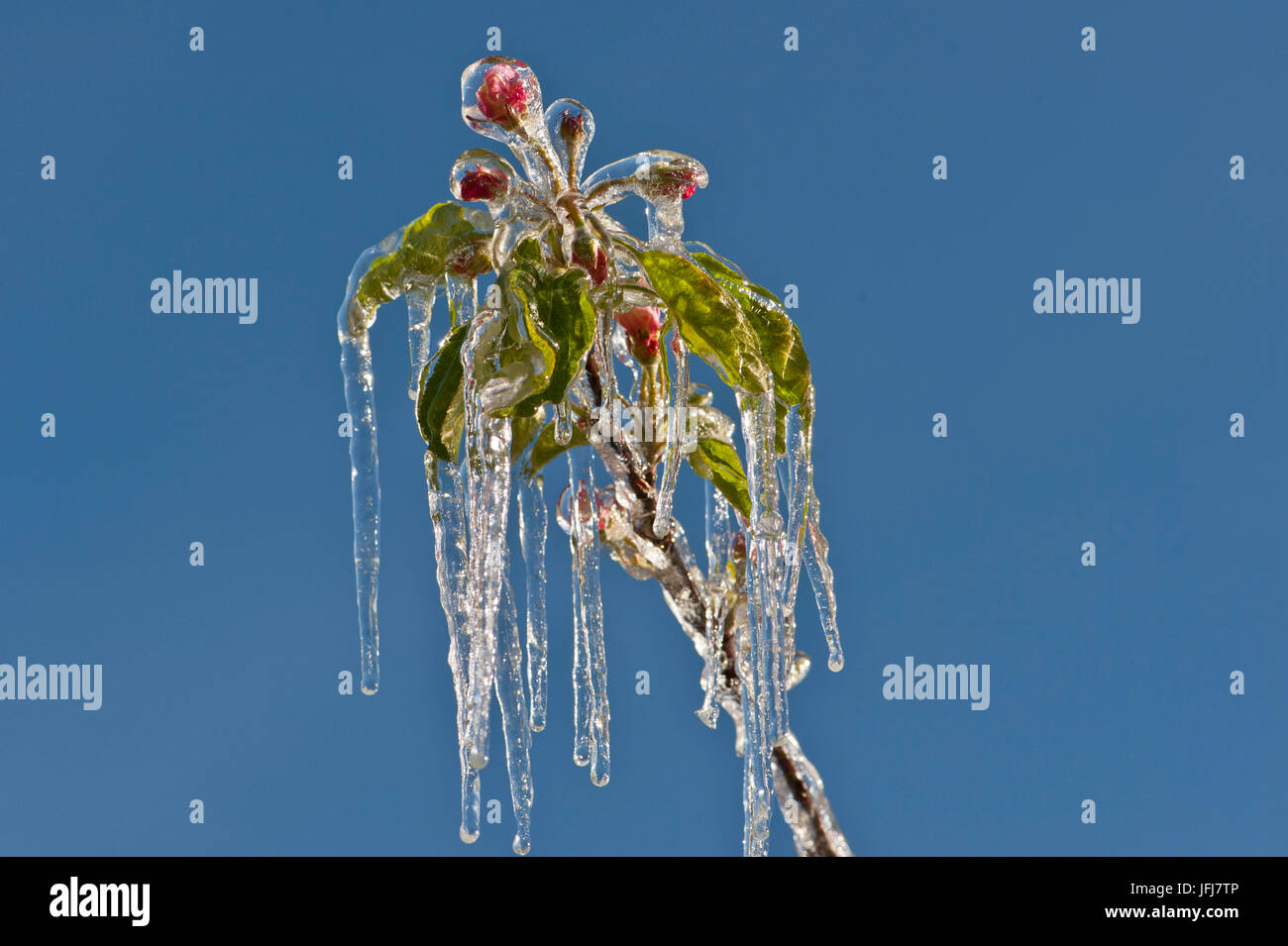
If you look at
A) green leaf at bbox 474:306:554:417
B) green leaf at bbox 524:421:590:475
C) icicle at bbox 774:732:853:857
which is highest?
green leaf at bbox 474:306:554:417

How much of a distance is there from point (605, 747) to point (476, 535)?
45cm

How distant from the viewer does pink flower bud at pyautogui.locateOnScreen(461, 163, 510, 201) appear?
45.2 inches

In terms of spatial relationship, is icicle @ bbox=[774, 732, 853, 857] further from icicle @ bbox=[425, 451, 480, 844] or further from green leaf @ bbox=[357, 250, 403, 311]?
green leaf @ bbox=[357, 250, 403, 311]

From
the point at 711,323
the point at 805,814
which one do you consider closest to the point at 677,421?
the point at 711,323

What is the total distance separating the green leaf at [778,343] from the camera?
1.19 metres

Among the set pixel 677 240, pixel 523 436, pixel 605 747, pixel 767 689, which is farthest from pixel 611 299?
pixel 605 747

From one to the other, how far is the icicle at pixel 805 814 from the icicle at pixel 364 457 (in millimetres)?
541

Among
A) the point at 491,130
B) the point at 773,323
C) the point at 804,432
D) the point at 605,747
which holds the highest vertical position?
the point at 491,130

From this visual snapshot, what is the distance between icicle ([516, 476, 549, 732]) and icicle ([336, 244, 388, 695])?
0.79 ft

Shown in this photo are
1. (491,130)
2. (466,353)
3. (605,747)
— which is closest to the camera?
(466,353)

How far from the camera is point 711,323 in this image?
3.75ft

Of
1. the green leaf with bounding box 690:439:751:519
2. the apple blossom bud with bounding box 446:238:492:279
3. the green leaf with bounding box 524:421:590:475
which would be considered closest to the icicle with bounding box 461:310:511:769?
the apple blossom bud with bounding box 446:238:492:279

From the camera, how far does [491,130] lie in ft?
3.93

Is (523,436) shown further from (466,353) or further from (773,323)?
(773,323)
